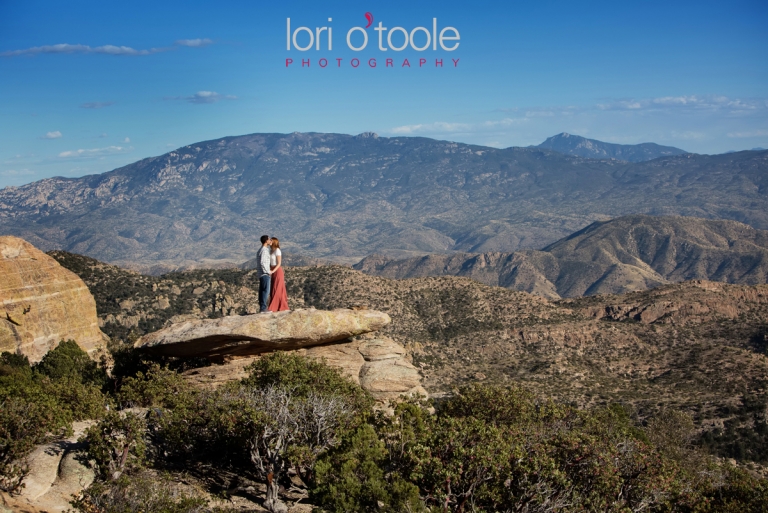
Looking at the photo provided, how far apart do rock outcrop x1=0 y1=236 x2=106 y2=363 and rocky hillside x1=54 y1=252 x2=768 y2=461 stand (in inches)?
378

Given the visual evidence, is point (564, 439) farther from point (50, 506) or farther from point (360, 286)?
point (360, 286)

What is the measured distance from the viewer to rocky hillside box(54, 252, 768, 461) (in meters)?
55.2

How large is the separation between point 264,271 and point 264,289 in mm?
898

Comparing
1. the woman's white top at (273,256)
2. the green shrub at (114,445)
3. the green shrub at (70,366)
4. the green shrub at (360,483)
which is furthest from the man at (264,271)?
the green shrub at (70,366)

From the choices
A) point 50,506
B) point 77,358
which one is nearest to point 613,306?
point 77,358

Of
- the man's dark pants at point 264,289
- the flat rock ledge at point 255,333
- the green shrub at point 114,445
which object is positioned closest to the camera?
the green shrub at point 114,445

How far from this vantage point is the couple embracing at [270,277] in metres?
25.8

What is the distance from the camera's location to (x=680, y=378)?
60.1 meters

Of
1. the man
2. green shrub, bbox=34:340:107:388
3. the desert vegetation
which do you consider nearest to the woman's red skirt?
the man

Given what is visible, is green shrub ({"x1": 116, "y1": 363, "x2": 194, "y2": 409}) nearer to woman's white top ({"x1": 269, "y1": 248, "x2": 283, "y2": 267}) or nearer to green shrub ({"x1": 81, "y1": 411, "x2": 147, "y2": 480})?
green shrub ({"x1": 81, "y1": 411, "x2": 147, "y2": 480})

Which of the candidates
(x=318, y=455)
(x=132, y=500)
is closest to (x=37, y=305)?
(x=318, y=455)

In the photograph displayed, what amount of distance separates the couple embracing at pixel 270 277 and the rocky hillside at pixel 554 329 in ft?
88.6

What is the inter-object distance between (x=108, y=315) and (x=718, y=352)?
59.6 meters

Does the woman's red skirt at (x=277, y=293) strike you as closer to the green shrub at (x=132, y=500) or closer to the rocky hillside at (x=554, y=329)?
the green shrub at (x=132, y=500)
